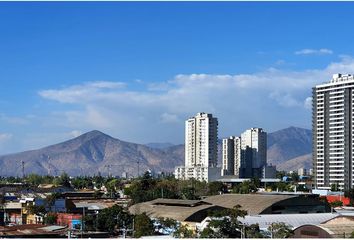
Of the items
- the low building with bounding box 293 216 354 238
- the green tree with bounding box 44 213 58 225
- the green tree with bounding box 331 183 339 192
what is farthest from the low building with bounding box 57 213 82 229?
the green tree with bounding box 331 183 339 192

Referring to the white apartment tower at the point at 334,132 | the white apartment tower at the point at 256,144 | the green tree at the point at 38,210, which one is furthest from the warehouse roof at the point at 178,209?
the white apartment tower at the point at 256,144

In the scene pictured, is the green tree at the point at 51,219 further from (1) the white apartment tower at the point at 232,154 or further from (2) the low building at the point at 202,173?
(1) the white apartment tower at the point at 232,154

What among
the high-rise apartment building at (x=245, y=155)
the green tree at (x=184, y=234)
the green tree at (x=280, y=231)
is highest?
the high-rise apartment building at (x=245, y=155)

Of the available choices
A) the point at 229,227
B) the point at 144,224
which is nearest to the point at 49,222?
the point at 144,224

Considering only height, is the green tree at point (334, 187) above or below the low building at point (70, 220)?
above

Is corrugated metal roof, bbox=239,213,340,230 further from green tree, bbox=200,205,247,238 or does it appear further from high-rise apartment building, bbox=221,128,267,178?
high-rise apartment building, bbox=221,128,267,178

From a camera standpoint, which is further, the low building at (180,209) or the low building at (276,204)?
the low building at (276,204)

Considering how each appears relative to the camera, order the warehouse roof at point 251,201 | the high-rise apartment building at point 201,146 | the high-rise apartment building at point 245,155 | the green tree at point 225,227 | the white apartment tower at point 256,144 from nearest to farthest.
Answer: the green tree at point 225,227, the warehouse roof at point 251,201, the high-rise apartment building at point 201,146, the high-rise apartment building at point 245,155, the white apartment tower at point 256,144
